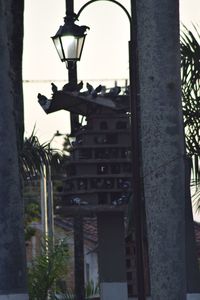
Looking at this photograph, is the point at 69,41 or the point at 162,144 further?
the point at 69,41

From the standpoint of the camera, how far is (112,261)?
15.3m

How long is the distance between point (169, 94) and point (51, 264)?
1431cm

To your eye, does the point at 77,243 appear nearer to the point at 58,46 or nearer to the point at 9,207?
the point at 58,46

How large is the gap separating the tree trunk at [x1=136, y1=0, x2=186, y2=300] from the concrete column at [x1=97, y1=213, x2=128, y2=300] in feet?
19.7

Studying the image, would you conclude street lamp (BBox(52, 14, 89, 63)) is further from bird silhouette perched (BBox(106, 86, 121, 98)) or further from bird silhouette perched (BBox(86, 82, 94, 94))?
bird silhouette perched (BBox(86, 82, 94, 94))

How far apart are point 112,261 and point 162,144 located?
6617 mm

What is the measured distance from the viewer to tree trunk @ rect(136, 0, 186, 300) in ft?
28.2

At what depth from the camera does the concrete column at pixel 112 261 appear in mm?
14984

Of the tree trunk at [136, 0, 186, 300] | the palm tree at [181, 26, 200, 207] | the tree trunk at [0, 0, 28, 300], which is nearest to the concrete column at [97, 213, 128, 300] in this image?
the palm tree at [181, 26, 200, 207]

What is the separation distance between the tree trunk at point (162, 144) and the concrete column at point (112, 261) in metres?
6.01

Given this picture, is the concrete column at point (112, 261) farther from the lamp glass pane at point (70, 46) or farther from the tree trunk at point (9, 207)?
the tree trunk at point (9, 207)

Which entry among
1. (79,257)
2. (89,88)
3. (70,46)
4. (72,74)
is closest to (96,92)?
(89,88)

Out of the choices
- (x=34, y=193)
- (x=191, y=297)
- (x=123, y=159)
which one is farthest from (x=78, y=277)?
(x=34, y=193)

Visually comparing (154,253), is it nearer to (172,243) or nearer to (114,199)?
(172,243)
